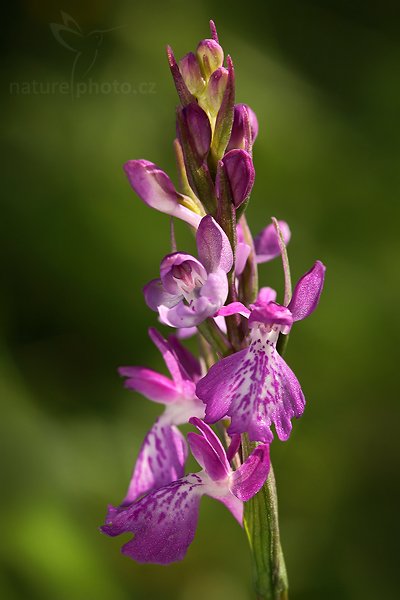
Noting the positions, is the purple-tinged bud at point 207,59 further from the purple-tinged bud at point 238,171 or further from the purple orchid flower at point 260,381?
the purple orchid flower at point 260,381

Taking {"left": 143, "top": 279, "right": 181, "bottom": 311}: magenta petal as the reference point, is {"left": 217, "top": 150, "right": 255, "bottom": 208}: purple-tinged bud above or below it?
above

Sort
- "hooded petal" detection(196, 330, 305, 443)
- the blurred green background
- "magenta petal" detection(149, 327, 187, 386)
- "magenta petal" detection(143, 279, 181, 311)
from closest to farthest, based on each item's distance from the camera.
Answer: "hooded petal" detection(196, 330, 305, 443)
"magenta petal" detection(143, 279, 181, 311)
"magenta petal" detection(149, 327, 187, 386)
the blurred green background

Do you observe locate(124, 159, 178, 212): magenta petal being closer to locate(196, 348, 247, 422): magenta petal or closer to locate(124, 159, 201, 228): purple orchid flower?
locate(124, 159, 201, 228): purple orchid flower

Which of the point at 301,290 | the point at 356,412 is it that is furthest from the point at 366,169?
the point at 301,290

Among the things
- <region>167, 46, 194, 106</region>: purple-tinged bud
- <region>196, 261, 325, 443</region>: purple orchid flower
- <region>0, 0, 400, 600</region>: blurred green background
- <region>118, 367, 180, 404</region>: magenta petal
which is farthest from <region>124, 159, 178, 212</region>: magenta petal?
<region>0, 0, 400, 600</region>: blurred green background

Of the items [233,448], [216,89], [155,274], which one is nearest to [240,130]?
[216,89]

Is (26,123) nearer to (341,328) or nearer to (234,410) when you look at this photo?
(341,328)

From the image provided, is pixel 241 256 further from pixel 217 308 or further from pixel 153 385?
pixel 153 385
